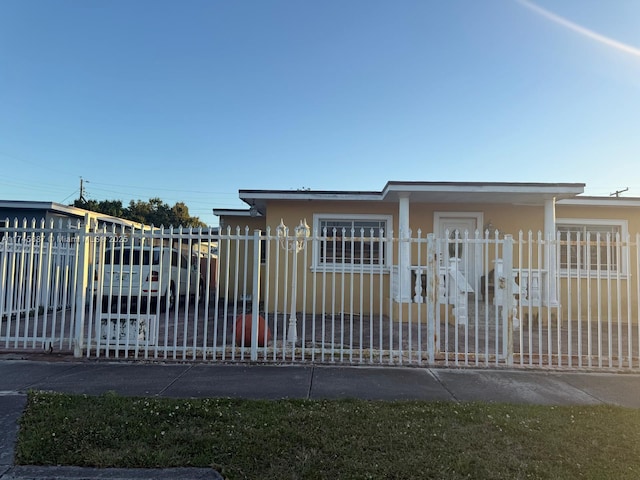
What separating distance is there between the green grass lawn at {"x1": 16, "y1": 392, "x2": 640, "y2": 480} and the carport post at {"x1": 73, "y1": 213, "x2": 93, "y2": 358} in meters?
1.81

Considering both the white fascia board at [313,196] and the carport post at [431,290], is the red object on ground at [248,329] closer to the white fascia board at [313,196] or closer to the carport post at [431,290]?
the carport post at [431,290]

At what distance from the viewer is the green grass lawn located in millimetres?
3049

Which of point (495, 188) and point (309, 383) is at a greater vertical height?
point (495, 188)

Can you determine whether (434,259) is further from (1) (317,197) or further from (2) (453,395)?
(1) (317,197)

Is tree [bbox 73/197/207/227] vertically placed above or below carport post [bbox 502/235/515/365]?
above

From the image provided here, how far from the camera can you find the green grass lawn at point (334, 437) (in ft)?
10.0

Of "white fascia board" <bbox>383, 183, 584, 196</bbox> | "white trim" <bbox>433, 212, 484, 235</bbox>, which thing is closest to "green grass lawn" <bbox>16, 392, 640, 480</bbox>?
"white fascia board" <bbox>383, 183, 584, 196</bbox>

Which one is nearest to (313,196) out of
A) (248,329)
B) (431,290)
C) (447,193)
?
(447,193)

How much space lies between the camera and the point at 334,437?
3.48 m

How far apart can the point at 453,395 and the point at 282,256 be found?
709 cm

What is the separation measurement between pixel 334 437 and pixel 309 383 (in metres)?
1.61

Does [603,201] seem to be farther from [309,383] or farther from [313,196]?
[309,383]

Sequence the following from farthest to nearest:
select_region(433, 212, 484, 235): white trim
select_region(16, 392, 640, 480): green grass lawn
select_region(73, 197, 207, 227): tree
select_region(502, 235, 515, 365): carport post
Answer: select_region(73, 197, 207, 227): tree, select_region(433, 212, 484, 235): white trim, select_region(502, 235, 515, 365): carport post, select_region(16, 392, 640, 480): green grass lawn

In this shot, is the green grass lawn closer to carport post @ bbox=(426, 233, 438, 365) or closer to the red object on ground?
carport post @ bbox=(426, 233, 438, 365)
